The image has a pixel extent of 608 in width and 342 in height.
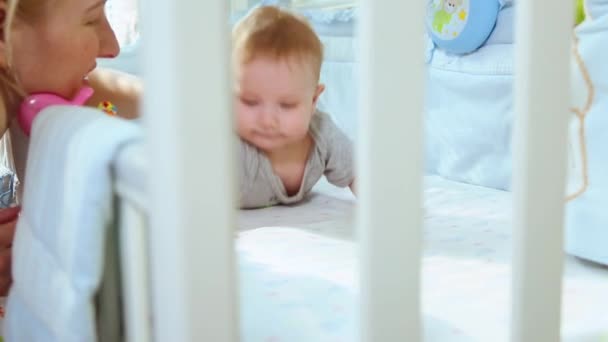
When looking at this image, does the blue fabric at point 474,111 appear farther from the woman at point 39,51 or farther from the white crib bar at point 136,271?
the white crib bar at point 136,271

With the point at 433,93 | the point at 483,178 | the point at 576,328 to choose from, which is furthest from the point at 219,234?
the point at 433,93

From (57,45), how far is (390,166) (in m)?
0.63

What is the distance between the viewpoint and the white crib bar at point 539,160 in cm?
46

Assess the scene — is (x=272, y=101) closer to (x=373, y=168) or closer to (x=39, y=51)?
(x=39, y=51)

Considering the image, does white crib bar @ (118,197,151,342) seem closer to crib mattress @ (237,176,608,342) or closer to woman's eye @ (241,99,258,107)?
crib mattress @ (237,176,608,342)

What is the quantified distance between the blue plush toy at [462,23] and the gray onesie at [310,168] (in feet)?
0.97

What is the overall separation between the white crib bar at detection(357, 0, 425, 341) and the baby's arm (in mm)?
881

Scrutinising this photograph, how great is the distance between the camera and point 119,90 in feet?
4.05

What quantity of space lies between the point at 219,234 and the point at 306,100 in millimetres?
674

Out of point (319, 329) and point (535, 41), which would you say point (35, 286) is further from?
point (535, 41)

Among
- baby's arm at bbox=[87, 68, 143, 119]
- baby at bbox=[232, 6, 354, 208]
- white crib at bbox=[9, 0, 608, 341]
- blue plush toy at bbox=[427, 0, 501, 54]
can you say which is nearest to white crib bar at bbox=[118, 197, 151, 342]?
white crib at bbox=[9, 0, 608, 341]

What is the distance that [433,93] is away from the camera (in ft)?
4.44

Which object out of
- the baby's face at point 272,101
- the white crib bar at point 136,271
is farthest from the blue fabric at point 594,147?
the white crib bar at point 136,271

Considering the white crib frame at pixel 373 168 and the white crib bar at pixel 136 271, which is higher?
the white crib frame at pixel 373 168
